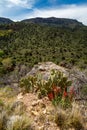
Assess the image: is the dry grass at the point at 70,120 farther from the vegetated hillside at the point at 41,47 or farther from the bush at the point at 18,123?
the vegetated hillside at the point at 41,47

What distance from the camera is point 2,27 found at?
119 m

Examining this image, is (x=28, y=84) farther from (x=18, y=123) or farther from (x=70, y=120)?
(x=18, y=123)

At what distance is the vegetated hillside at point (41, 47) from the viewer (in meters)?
61.2

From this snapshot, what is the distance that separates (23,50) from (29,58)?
675 cm

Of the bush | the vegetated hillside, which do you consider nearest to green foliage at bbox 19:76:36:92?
the bush

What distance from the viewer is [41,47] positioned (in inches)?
2820

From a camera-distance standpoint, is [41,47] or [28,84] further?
[41,47]

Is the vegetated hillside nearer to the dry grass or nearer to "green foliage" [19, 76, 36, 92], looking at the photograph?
"green foliage" [19, 76, 36, 92]

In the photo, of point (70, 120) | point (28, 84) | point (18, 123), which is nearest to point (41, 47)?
point (28, 84)

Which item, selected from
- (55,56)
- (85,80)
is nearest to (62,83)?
(85,80)

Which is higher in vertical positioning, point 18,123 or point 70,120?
point 18,123

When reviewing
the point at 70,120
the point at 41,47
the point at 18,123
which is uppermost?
the point at 18,123

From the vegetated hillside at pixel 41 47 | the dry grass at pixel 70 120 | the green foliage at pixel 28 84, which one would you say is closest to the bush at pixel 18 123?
the dry grass at pixel 70 120

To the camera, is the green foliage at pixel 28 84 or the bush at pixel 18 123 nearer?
the bush at pixel 18 123
